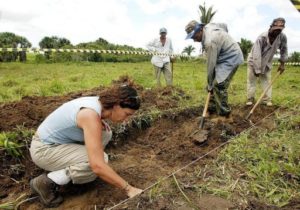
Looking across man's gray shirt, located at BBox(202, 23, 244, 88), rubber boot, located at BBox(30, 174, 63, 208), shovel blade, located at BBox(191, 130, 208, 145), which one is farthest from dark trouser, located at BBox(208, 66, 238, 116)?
rubber boot, located at BBox(30, 174, 63, 208)

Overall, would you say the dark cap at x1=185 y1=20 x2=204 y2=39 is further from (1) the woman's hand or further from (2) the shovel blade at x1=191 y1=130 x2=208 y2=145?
(1) the woman's hand

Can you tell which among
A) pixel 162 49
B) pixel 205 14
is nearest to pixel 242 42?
pixel 205 14

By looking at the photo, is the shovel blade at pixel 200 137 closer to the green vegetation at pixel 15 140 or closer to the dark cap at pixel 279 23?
the green vegetation at pixel 15 140

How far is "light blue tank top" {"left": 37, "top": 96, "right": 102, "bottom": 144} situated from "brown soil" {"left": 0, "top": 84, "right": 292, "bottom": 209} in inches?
22.7

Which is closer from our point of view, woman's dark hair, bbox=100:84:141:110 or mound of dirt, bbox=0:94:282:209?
woman's dark hair, bbox=100:84:141:110

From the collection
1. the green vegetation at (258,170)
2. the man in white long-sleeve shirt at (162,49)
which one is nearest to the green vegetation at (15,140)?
the green vegetation at (258,170)

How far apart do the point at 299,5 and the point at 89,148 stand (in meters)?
2.31

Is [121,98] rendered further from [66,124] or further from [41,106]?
[41,106]

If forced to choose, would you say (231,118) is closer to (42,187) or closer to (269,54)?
(269,54)

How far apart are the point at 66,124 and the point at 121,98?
0.54m

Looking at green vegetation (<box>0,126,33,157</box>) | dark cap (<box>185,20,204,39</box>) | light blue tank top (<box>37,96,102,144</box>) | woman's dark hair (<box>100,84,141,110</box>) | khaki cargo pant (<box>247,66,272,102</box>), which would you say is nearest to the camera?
woman's dark hair (<box>100,84,141,110</box>)

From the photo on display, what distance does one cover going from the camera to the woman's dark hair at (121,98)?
2.58m

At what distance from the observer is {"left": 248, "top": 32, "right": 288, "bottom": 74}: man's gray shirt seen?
5.86 meters

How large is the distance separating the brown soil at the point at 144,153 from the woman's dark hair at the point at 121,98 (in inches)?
30.7
